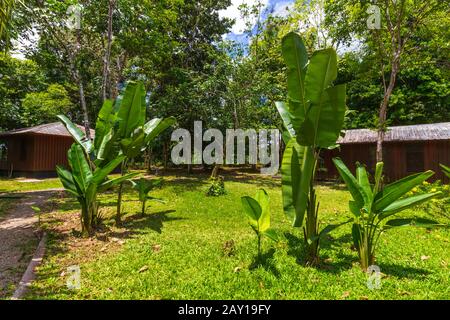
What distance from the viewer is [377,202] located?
400 centimetres

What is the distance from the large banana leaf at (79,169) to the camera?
5801mm

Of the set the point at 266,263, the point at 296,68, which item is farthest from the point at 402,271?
the point at 296,68

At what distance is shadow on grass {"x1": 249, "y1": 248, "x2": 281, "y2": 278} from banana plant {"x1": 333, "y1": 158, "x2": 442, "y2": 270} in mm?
1433

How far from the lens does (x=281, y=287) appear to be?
12.9 ft

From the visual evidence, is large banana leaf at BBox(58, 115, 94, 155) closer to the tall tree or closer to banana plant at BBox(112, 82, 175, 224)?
banana plant at BBox(112, 82, 175, 224)

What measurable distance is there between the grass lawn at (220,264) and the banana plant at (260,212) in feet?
1.94

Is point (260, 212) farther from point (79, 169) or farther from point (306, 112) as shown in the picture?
point (79, 169)

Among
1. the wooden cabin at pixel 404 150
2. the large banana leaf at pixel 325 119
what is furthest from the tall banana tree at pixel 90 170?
the wooden cabin at pixel 404 150

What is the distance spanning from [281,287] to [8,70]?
2989 centimetres

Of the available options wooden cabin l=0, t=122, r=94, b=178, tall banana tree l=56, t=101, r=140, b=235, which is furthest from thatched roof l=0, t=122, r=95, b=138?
tall banana tree l=56, t=101, r=140, b=235

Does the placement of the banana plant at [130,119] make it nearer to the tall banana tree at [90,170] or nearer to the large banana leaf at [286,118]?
the tall banana tree at [90,170]

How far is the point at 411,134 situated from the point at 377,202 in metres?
17.6
